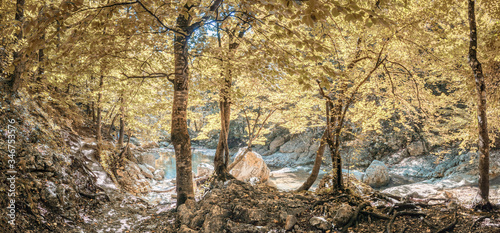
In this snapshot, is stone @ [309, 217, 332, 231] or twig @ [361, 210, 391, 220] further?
twig @ [361, 210, 391, 220]

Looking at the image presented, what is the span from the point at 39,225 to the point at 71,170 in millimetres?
2954

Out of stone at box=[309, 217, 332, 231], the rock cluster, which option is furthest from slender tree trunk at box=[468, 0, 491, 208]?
the rock cluster

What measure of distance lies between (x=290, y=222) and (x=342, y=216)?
112 cm

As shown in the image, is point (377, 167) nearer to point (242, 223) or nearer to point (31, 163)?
point (242, 223)

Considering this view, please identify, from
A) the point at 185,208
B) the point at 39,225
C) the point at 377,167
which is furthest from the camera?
the point at 377,167

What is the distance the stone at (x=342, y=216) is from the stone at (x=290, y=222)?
86 cm

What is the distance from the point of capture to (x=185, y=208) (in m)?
5.39

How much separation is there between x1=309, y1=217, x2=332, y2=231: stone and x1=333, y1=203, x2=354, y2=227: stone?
0.59 ft

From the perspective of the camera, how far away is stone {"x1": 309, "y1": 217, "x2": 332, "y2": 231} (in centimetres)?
466

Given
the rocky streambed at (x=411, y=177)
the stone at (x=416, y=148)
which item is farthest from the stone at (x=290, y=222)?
the stone at (x=416, y=148)

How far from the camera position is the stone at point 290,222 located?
15.1ft

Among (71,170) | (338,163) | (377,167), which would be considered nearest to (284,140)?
(377,167)

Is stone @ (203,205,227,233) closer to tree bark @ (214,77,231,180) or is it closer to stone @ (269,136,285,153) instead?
tree bark @ (214,77,231,180)

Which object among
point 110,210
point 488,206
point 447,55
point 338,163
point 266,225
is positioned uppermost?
point 447,55
